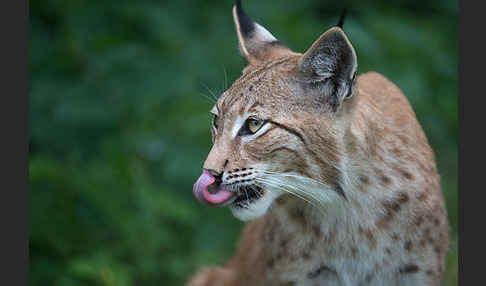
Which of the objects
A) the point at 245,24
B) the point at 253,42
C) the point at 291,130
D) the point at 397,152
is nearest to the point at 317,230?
the point at 397,152

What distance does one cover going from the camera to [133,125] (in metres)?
6.71

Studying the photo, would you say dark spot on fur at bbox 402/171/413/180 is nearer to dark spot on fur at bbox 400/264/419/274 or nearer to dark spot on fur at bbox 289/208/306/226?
dark spot on fur at bbox 400/264/419/274

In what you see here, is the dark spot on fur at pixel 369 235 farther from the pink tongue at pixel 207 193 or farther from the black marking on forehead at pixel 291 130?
the pink tongue at pixel 207 193

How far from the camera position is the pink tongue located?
3799 millimetres

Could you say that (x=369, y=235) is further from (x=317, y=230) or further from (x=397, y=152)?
(x=397, y=152)

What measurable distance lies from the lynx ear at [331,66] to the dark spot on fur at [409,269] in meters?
1.31

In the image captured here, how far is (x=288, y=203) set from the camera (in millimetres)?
4594

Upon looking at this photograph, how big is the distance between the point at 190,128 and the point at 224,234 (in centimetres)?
131

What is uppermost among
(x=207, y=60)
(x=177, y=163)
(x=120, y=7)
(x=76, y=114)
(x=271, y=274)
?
(x=120, y=7)

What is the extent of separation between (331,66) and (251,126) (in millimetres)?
628

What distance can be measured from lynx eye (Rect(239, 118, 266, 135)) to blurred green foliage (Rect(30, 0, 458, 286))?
1.73m

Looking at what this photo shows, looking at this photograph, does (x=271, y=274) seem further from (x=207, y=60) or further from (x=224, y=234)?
(x=207, y=60)

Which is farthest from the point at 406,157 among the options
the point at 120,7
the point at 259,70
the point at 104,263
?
the point at 120,7

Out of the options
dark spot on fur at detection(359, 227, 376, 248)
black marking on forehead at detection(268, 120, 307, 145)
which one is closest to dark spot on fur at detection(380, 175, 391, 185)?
dark spot on fur at detection(359, 227, 376, 248)
